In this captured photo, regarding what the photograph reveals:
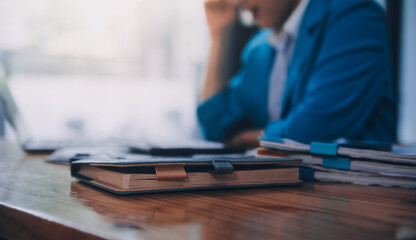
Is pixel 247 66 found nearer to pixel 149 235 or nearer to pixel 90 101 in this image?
pixel 90 101

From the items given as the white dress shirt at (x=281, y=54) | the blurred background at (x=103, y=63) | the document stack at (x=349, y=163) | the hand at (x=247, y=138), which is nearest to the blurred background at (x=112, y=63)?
the blurred background at (x=103, y=63)

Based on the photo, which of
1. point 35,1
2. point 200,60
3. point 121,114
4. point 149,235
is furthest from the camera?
point 200,60

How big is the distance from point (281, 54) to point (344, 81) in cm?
43

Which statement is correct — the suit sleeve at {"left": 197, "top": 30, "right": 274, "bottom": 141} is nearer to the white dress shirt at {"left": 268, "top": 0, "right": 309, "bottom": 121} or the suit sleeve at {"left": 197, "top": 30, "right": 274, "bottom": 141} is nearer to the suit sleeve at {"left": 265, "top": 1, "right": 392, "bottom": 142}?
the white dress shirt at {"left": 268, "top": 0, "right": 309, "bottom": 121}

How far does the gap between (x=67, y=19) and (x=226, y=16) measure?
997 mm

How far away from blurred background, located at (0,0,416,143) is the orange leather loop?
1.66 metres

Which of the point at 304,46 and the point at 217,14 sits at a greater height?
the point at 217,14

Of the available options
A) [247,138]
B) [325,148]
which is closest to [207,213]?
[325,148]

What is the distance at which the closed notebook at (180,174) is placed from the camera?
458 millimetres

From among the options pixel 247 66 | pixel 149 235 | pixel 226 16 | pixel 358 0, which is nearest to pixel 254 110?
pixel 247 66

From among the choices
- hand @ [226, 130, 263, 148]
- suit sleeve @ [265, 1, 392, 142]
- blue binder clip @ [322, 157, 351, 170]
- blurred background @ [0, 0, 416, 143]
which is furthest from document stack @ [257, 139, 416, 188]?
blurred background @ [0, 0, 416, 143]

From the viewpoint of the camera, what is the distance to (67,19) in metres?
2.22

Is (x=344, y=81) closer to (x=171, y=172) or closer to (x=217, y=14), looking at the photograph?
(x=217, y=14)

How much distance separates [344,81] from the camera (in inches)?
47.6
